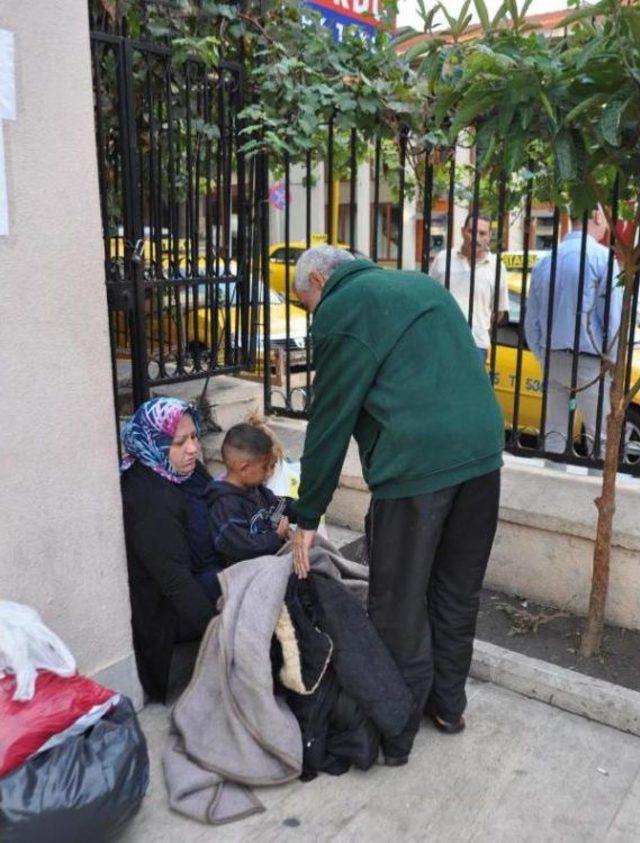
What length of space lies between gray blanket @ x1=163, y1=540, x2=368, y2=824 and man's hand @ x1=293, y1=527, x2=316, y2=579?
0.04m

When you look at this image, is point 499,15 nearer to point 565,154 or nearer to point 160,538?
point 565,154

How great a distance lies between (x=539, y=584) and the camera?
3.65 meters

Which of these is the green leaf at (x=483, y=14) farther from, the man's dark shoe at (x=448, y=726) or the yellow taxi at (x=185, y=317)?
the man's dark shoe at (x=448, y=726)

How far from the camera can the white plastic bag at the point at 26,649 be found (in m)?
2.29

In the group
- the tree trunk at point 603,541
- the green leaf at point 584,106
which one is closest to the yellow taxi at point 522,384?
the tree trunk at point 603,541

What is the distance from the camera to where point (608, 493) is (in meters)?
3.07

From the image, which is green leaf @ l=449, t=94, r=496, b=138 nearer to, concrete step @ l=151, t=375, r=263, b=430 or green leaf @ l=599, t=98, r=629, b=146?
green leaf @ l=599, t=98, r=629, b=146

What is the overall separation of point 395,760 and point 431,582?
619 millimetres

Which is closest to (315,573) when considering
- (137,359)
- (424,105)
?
(137,359)

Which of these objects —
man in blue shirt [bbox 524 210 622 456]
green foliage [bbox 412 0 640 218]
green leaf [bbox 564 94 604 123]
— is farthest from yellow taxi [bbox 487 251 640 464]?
green leaf [bbox 564 94 604 123]

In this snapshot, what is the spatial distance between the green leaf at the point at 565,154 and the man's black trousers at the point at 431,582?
100 cm

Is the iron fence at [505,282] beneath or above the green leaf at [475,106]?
beneath

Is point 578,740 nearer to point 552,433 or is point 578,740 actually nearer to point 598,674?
point 598,674

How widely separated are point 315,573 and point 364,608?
0.76 feet
